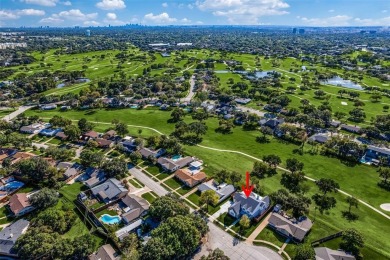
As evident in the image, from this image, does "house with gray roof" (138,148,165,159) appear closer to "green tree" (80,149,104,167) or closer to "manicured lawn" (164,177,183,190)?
"manicured lawn" (164,177,183,190)

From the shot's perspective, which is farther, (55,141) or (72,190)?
(55,141)

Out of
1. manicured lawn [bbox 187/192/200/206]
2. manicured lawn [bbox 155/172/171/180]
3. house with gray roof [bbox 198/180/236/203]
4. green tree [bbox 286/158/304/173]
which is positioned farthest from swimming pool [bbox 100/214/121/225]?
green tree [bbox 286/158/304/173]

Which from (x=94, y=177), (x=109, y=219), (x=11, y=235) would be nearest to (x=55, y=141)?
(x=94, y=177)

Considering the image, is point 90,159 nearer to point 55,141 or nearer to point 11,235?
point 11,235

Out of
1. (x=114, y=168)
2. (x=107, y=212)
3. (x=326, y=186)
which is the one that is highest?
(x=114, y=168)

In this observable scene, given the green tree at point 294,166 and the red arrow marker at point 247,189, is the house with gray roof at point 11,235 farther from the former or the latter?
the green tree at point 294,166
